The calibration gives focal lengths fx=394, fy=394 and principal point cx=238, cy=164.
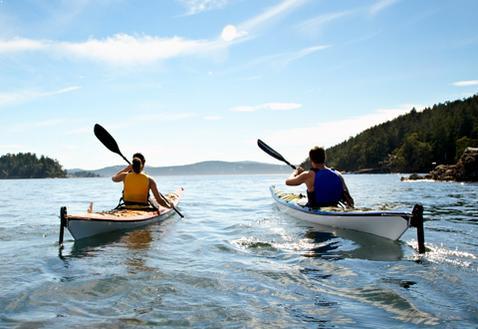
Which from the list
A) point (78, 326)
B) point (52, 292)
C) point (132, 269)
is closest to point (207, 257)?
point (132, 269)

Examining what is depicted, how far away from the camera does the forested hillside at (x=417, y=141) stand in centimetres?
9150

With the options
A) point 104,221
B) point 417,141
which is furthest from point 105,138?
point 417,141

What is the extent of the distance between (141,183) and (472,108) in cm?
10241

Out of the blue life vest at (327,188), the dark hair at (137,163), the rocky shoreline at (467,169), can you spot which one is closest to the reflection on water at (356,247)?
the blue life vest at (327,188)

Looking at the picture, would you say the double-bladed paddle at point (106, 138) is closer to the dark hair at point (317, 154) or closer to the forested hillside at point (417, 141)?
the dark hair at point (317, 154)

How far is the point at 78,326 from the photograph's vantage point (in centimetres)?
408

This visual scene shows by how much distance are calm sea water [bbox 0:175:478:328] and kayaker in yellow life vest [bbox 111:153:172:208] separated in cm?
155

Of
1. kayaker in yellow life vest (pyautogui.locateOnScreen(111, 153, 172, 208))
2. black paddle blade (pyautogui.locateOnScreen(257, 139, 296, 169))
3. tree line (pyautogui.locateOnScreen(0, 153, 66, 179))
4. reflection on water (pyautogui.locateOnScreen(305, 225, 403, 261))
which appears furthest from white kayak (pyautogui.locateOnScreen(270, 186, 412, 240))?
tree line (pyautogui.locateOnScreen(0, 153, 66, 179))

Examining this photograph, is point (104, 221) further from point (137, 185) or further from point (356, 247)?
point (356, 247)

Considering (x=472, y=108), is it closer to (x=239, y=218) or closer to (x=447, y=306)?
(x=239, y=218)

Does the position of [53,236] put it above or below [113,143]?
below

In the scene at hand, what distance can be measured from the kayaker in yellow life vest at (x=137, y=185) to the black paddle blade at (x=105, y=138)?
2155mm

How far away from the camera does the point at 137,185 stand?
11062mm

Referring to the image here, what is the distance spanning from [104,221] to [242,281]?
4.74 metres
